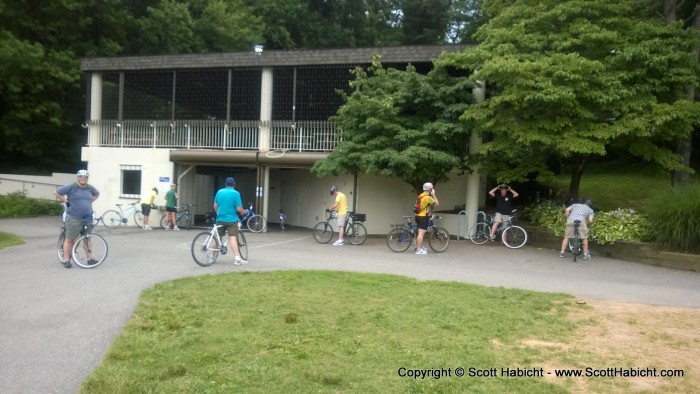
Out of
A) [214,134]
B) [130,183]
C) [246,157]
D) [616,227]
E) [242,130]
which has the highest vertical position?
[242,130]

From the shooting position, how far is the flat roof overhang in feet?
58.3

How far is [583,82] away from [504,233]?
4.15 meters

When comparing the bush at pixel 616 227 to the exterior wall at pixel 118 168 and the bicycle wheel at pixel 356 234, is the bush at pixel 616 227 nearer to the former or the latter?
the bicycle wheel at pixel 356 234

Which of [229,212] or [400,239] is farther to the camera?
[400,239]

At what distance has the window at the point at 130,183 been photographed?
19.9m

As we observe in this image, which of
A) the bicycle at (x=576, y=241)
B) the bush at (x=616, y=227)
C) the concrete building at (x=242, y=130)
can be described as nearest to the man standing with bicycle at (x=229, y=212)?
the bicycle at (x=576, y=241)

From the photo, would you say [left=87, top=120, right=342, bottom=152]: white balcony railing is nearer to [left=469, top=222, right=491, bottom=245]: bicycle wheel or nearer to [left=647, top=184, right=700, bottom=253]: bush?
[left=469, top=222, right=491, bottom=245]: bicycle wheel

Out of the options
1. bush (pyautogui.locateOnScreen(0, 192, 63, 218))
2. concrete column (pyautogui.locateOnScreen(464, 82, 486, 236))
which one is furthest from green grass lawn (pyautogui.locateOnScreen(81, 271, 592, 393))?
bush (pyautogui.locateOnScreen(0, 192, 63, 218))

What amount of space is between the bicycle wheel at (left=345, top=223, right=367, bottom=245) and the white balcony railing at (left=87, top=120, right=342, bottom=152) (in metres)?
3.43

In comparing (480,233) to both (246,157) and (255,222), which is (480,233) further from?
(246,157)

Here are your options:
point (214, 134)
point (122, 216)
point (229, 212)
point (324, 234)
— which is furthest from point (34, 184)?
point (229, 212)

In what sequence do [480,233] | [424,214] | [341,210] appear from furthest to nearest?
[480,233], [341,210], [424,214]

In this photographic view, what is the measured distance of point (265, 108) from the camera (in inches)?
731

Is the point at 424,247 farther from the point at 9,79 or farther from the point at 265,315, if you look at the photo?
the point at 9,79
